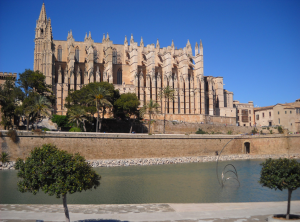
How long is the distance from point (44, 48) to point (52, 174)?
1587 inches

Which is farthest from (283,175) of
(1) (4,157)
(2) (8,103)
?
(2) (8,103)

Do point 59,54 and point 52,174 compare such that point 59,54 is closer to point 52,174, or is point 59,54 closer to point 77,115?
point 77,115

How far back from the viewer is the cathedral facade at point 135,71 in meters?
46.3

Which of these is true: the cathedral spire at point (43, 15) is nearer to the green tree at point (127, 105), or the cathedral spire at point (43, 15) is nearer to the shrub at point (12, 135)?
the green tree at point (127, 105)

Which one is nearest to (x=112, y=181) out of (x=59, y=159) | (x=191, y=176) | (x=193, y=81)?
(x=191, y=176)

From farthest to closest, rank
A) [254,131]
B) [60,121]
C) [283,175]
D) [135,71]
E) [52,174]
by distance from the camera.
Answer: [135,71]
[254,131]
[60,121]
[283,175]
[52,174]

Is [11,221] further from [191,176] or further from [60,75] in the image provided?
[60,75]

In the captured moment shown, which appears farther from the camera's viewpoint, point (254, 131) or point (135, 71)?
point (135, 71)

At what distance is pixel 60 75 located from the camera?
46.2 metres

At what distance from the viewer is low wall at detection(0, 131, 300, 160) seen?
27.6 m

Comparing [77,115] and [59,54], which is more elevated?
[59,54]

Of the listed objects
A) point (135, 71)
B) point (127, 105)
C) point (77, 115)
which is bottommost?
point (77, 115)

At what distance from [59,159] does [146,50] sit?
167 feet

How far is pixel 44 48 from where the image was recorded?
4556 cm
